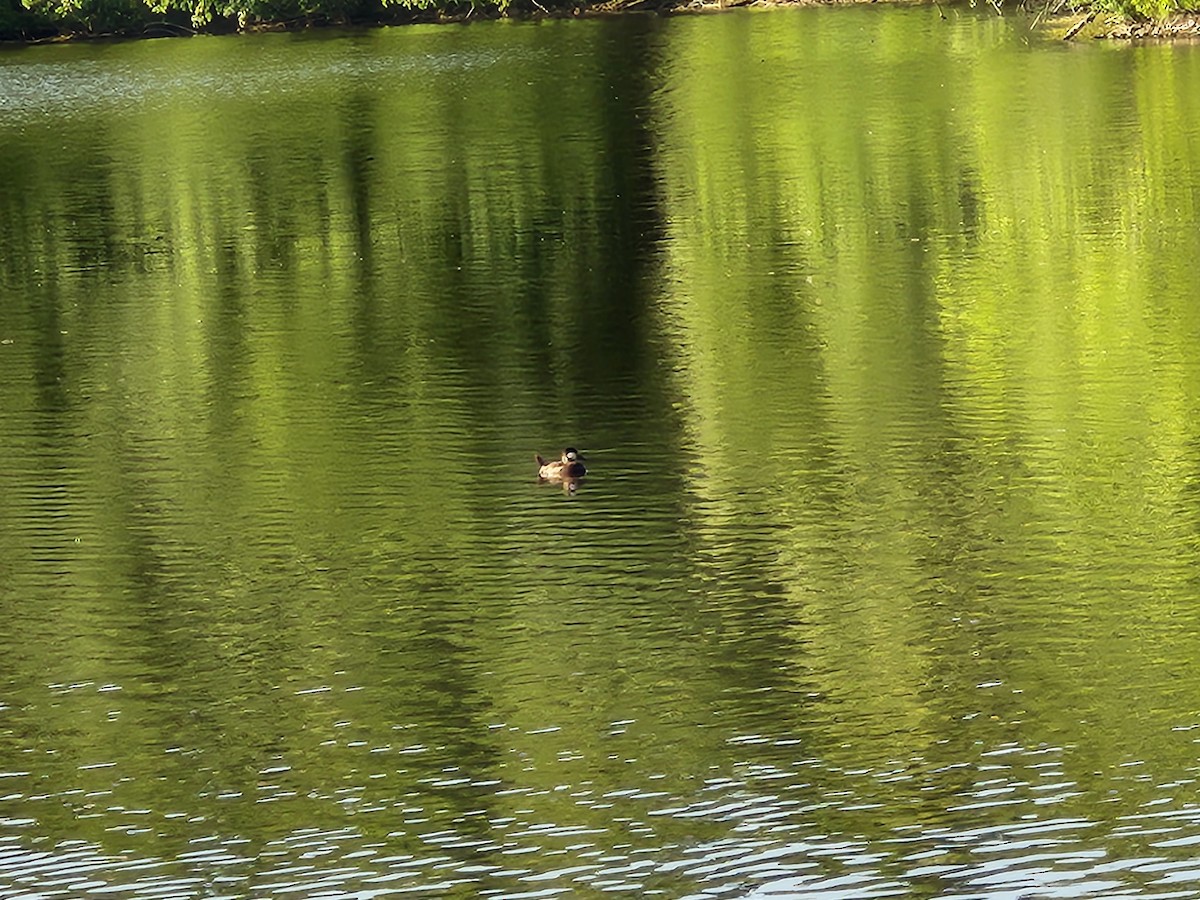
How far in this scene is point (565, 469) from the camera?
21000 mm

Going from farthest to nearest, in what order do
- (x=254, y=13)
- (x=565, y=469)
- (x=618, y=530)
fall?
(x=254, y=13), (x=565, y=469), (x=618, y=530)

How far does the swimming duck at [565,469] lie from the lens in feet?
68.9

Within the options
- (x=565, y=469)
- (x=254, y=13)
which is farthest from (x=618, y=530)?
(x=254, y=13)

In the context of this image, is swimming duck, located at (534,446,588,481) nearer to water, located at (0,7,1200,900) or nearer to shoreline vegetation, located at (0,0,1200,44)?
water, located at (0,7,1200,900)

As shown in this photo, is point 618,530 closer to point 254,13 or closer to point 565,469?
point 565,469

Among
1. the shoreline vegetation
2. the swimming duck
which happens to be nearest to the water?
the swimming duck

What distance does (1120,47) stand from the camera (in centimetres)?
5800

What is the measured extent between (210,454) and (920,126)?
2700 cm

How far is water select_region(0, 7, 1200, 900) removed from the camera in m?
13.6

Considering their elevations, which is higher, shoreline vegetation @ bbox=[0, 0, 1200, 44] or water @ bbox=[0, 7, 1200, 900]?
shoreline vegetation @ bbox=[0, 0, 1200, 44]

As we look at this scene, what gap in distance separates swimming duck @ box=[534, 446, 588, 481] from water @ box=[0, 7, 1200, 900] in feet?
0.81

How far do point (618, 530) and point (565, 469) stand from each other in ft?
4.73

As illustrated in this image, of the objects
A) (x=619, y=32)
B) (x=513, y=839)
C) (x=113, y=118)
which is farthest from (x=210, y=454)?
(x=619, y=32)

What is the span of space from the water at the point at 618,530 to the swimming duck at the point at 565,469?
25 centimetres
